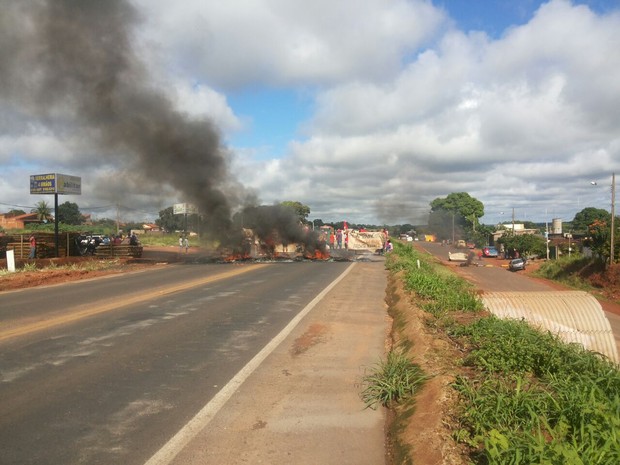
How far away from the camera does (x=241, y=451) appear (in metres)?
3.71

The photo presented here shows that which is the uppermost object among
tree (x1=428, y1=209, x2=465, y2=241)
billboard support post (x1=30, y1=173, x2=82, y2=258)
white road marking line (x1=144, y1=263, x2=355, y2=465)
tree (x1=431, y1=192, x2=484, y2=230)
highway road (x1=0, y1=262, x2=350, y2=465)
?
tree (x1=431, y1=192, x2=484, y2=230)

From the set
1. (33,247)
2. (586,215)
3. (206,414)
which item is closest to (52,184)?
(33,247)

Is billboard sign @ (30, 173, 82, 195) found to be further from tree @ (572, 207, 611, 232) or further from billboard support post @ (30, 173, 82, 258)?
tree @ (572, 207, 611, 232)

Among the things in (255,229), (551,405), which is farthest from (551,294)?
(255,229)

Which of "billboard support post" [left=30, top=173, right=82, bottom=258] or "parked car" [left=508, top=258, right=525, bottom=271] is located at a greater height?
"billboard support post" [left=30, top=173, right=82, bottom=258]

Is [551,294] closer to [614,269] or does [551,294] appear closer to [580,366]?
[580,366]

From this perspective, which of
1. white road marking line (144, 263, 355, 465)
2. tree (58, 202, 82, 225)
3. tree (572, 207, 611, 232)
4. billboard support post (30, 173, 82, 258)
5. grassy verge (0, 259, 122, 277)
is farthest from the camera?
tree (58, 202, 82, 225)

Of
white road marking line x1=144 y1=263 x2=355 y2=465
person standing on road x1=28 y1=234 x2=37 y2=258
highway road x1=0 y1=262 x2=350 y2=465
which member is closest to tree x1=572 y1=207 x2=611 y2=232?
person standing on road x1=28 y1=234 x2=37 y2=258

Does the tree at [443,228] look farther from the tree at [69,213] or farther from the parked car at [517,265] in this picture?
the tree at [69,213]

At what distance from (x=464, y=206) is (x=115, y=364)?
379ft

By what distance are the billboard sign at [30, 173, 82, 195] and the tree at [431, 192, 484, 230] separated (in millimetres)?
92057

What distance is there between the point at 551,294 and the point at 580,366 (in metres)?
5.51

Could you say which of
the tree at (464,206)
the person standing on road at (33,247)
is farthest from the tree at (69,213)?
the tree at (464,206)

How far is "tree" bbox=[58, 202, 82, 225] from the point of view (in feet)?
304
